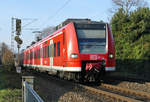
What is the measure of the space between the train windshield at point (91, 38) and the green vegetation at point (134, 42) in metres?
11.8

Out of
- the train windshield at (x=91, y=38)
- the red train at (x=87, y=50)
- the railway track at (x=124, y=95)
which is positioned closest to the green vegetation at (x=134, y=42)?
Result: the red train at (x=87, y=50)

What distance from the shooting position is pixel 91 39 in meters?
11.5

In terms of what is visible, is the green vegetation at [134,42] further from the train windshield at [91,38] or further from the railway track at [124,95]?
the railway track at [124,95]

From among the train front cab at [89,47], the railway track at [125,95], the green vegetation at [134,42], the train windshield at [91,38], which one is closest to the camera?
the railway track at [125,95]

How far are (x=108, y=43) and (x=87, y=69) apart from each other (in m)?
1.67

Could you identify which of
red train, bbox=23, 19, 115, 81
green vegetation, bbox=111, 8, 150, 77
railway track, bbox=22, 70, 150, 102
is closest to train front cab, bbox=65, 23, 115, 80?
red train, bbox=23, 19, 115, 81

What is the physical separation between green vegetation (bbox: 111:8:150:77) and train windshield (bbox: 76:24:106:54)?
11.8 meters

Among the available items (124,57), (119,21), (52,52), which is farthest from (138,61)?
(52,52)

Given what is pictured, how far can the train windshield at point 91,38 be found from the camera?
1132cm

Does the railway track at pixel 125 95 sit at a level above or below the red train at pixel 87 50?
below

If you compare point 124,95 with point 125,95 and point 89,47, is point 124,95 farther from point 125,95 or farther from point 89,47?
point 89,47

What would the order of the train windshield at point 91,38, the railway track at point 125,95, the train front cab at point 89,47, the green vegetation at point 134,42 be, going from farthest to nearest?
the green vegetation at point 134,42
the train windshield at point 91,38
the train front cab at point 89,47
the railway track at point 125,95

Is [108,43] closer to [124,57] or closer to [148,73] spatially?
[148,73]

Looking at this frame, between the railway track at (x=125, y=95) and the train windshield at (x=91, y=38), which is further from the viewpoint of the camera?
the train windshield at (x=91, y=38)
